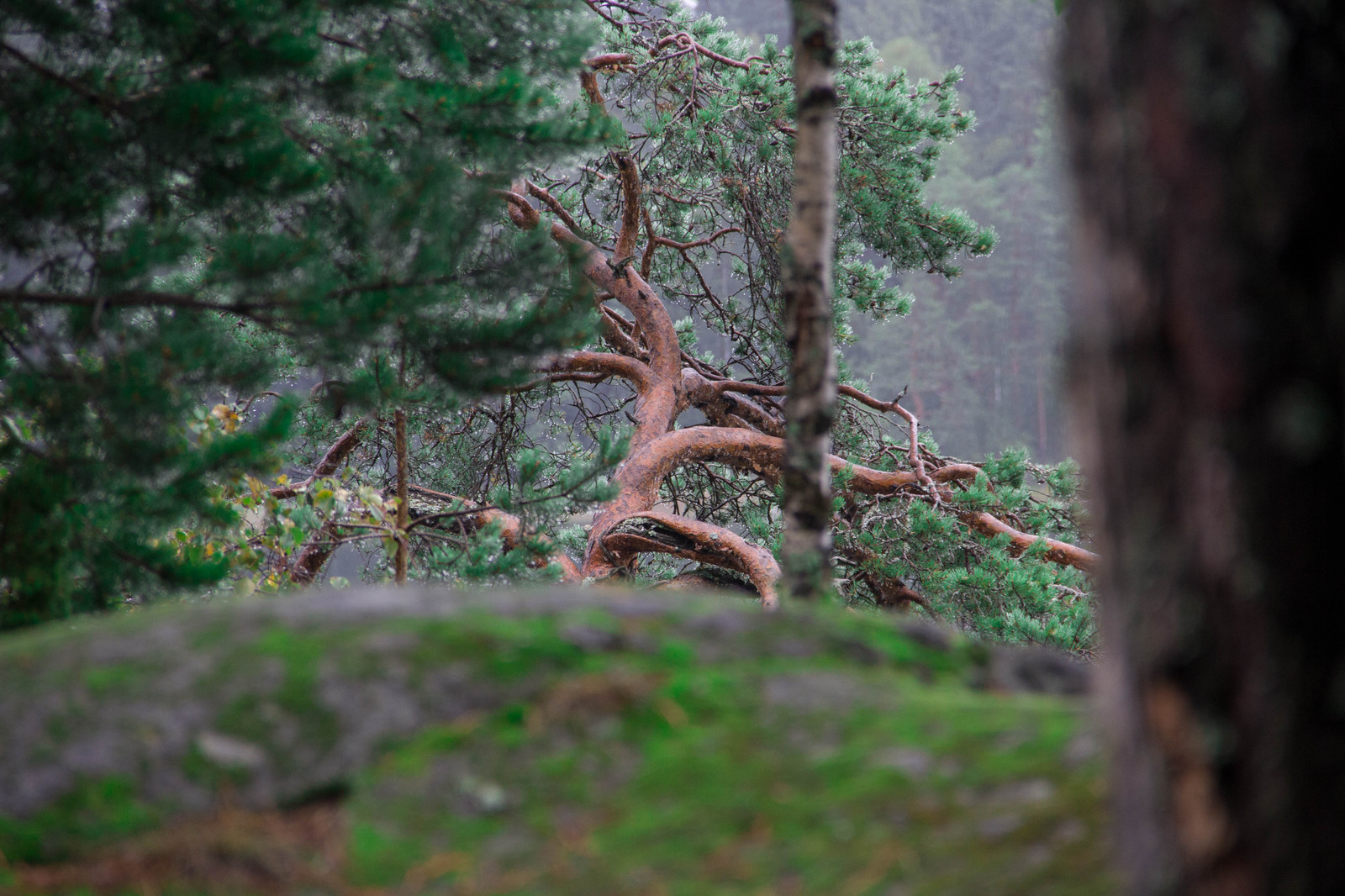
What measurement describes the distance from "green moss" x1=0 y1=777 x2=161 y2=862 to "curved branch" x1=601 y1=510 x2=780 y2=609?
509 cm

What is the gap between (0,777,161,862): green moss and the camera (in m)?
1.63

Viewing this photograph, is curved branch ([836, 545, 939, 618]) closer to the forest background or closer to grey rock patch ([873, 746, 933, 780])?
grey rock patch ([873, 746, 933, 780])

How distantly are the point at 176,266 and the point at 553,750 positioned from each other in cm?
278

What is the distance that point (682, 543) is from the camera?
7.10 metres

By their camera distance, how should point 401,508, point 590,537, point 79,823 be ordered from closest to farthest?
point 79,823
point 401,508
point 590,537

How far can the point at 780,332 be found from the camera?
873cm

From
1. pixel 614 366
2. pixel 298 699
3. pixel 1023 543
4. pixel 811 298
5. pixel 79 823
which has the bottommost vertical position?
pixel 79 823

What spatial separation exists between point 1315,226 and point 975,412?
3676cm

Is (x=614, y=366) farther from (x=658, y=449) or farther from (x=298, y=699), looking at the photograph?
(x=298, y=699)

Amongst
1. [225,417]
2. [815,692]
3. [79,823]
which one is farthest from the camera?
[225,417]

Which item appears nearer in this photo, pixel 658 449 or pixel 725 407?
pixel 658 449

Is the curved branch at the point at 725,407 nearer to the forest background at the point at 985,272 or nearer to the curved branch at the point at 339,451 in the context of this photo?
the curved branch at the point at 339,451

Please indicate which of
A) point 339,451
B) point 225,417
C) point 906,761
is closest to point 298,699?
point 906,761

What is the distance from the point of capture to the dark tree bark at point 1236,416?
1040 mm
